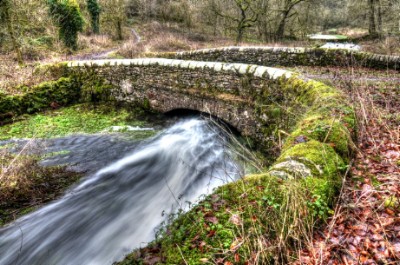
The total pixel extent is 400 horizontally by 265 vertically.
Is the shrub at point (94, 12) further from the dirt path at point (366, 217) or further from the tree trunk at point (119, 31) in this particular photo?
the dirt path at point (366, 217)

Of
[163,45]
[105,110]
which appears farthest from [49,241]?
[163,45]

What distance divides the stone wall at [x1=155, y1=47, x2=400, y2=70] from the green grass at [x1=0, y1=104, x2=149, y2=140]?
602cm

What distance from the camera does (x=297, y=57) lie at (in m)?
10.9

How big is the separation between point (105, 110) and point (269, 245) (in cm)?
904

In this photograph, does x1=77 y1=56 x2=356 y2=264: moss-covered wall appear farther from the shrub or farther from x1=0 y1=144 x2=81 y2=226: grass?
the shrub

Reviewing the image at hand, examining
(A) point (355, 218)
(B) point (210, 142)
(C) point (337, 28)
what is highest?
(C) point (337, 28)

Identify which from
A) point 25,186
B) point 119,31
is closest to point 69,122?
point 25,186

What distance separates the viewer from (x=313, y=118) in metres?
4.02

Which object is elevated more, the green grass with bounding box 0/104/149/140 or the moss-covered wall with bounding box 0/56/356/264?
the moss-covered wall with bounding box 0/56/356/264

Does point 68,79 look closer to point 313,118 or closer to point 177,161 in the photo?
point 177,161

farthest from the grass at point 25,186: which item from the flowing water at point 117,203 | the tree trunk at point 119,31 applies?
the tree trunk at point 119,31

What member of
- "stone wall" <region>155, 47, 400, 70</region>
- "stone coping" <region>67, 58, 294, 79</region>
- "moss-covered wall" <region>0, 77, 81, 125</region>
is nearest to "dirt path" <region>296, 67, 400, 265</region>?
"stone coping" <region>67, 58, 294, 79</region>

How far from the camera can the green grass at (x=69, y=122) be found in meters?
8.07

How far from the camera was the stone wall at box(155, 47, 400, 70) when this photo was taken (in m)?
9.34
